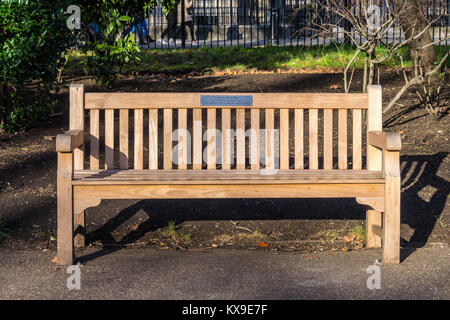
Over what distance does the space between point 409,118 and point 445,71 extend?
1506mm

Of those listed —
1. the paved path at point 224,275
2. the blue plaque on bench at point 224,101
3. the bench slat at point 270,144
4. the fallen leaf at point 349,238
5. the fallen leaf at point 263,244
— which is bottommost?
the fallen leaf at point 263,244

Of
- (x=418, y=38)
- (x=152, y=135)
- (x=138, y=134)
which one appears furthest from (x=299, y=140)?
(x=418, y=38)

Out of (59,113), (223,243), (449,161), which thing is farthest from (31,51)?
(449,161)

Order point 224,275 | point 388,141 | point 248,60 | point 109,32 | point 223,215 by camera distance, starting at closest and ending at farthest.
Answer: point 224,275, point 388,141, point 223,215, point 109,32, point 248,60

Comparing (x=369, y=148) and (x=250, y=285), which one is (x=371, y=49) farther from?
(x=250, y=285)

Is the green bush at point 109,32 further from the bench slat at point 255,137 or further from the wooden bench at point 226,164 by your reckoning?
the bench slat at point 255,137

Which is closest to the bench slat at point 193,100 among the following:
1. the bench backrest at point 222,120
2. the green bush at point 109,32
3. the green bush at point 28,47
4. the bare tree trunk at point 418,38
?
the bench backrest at point 222,120

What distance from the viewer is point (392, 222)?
4.61 m

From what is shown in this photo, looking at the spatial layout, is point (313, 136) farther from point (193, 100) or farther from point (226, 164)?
point (193, 100)

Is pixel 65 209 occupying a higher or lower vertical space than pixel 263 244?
higher

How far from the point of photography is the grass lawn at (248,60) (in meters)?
10.4

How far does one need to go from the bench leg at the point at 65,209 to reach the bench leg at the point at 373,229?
2105 mm

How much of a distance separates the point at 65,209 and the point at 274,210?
2.06 metres

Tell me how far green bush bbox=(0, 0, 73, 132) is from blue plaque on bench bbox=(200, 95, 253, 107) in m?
2.60
